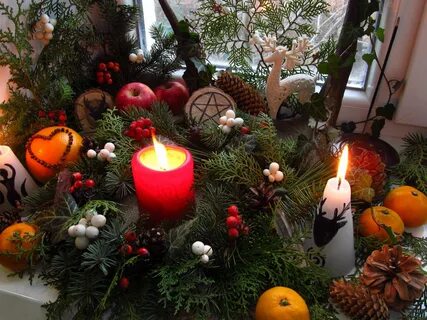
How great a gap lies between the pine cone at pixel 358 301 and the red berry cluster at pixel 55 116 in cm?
51

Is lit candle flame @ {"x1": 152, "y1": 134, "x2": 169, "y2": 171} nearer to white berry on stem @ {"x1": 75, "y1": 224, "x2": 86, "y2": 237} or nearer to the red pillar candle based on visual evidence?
the red pillar candle

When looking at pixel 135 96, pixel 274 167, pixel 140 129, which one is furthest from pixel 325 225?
pixel 135 96

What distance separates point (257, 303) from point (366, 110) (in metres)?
0.51

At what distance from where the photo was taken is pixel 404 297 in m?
0.55

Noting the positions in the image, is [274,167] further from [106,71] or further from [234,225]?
[106,71]

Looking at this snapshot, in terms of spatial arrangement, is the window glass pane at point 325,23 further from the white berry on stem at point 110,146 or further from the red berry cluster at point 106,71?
the white berry on stem at point 110,146

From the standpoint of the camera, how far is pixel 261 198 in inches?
24.2

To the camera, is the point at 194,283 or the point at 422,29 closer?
the point at 194,283

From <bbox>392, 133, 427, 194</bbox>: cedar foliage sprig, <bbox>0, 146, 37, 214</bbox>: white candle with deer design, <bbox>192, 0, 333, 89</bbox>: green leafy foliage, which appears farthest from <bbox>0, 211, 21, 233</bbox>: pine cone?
<bbox>392, 133, 427, 194</bbox>: cedar foliage sprig

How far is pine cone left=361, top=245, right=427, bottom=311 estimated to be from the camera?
21.7 inches

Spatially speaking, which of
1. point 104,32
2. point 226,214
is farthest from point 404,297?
point 104,32

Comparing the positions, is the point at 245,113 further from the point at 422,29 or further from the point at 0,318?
the point at 0,318

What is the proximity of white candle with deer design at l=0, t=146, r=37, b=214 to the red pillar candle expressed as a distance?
0.21 metres

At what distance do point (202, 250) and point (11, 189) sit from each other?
337 millimetres
